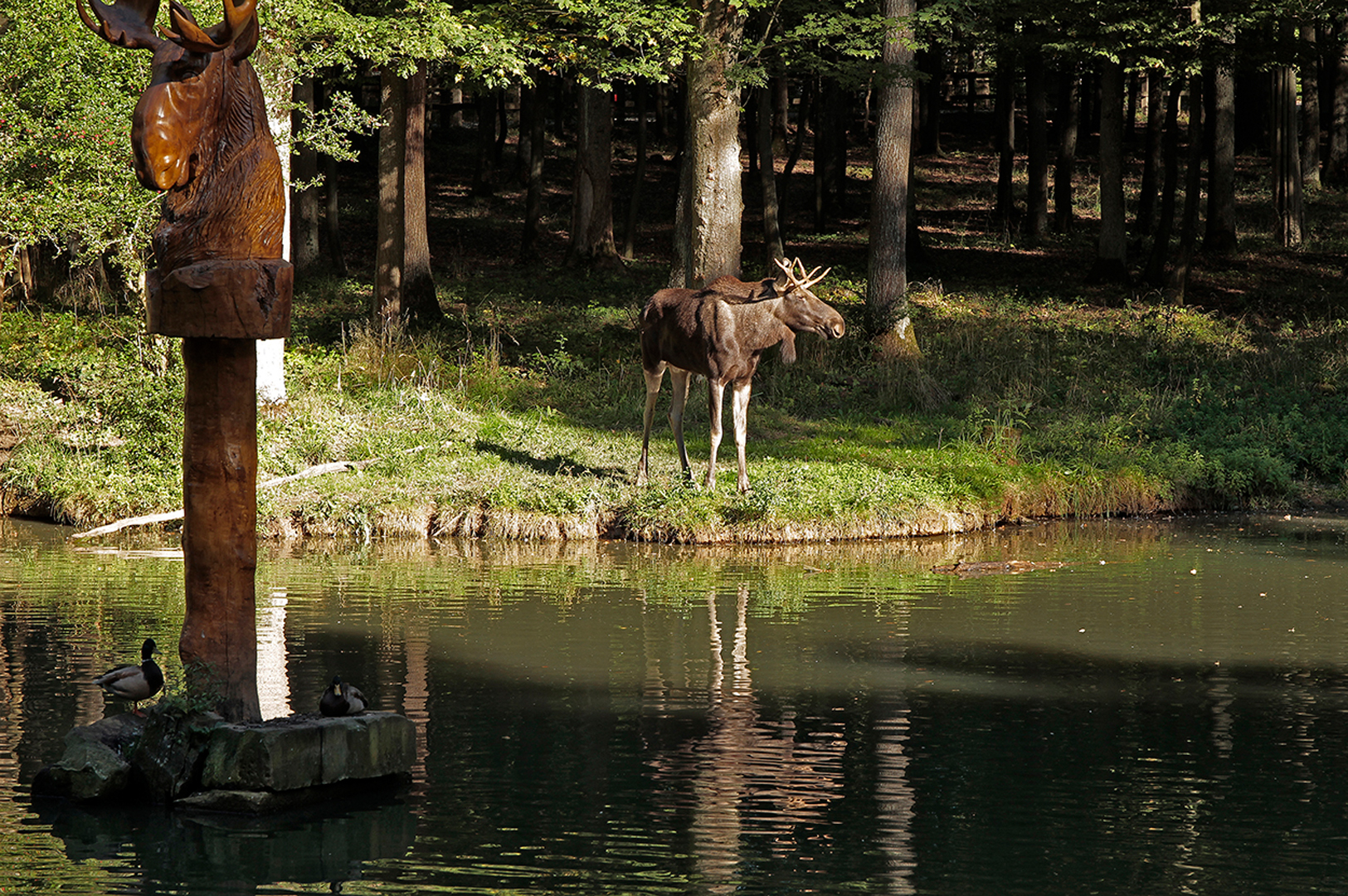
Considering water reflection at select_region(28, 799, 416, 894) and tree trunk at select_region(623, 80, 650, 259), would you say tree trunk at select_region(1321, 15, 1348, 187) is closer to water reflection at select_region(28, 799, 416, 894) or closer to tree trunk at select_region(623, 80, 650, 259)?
tree trunk at select_region(623, 80, 650, 259)

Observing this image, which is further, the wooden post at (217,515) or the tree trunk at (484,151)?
the tree trunk at (484,151)

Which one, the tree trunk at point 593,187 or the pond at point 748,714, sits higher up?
the tree trunk at point 593,187

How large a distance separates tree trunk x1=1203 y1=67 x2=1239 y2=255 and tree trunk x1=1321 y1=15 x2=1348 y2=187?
929 cm

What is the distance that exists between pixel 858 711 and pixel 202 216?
479cm

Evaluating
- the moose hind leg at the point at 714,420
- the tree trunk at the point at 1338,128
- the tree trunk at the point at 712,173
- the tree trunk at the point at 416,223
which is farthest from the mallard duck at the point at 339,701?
the tree trunk at the point at 1338,128

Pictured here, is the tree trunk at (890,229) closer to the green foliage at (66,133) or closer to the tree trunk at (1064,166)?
the green foliage at (66,133)

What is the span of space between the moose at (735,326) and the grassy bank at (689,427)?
1.24 meters

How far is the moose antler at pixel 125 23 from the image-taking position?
7176mm

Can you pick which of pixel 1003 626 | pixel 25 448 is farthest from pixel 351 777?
pixel 25 448

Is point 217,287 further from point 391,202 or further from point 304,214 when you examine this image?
point 304,214

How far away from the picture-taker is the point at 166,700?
7.24 metres

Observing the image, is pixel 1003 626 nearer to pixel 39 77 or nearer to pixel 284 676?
pixel 284 676

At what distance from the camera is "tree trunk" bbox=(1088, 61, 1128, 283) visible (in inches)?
1139

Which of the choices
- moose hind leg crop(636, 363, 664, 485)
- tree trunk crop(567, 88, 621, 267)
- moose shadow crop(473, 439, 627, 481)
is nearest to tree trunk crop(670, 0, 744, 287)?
moose hind leg crop(636, 363, 664, 485)
